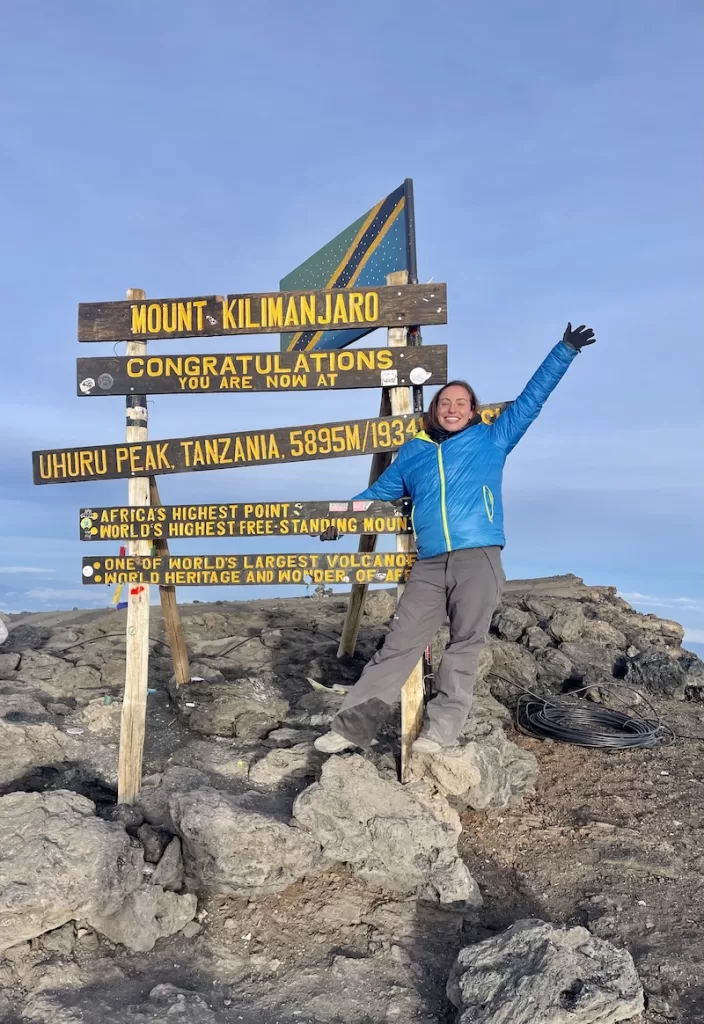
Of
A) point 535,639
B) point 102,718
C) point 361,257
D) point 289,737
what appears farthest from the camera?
point 535,639

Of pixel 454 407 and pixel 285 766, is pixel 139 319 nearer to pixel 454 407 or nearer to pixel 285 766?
pixel 454 407

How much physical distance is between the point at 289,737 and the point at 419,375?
296cm

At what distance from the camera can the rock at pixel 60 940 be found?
430 centimetres

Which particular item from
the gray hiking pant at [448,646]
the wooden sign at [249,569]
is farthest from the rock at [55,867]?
the wooden sign at [249,569]

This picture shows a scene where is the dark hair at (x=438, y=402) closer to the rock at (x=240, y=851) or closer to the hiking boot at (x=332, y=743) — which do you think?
the hiking boot at (x=332, y=743)

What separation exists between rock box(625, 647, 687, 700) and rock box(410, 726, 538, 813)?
328 cm

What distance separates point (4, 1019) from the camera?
380cm

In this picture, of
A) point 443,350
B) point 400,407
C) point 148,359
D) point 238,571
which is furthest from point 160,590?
point 443,350

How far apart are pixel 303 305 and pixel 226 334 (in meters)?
0.64

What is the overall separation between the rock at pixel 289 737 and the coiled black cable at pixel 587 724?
215cm

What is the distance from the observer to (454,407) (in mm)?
5316

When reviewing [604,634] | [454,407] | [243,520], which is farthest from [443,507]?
[604,634]

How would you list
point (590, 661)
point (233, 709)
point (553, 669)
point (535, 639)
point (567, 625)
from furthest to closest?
point (567, 625) → point (535, 639) → point (590, 661) → point (553, 669) → point (233, 709)

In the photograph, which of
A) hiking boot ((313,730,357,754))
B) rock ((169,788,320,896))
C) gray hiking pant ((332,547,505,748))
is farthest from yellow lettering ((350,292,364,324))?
rock ((169,788,320,896))
